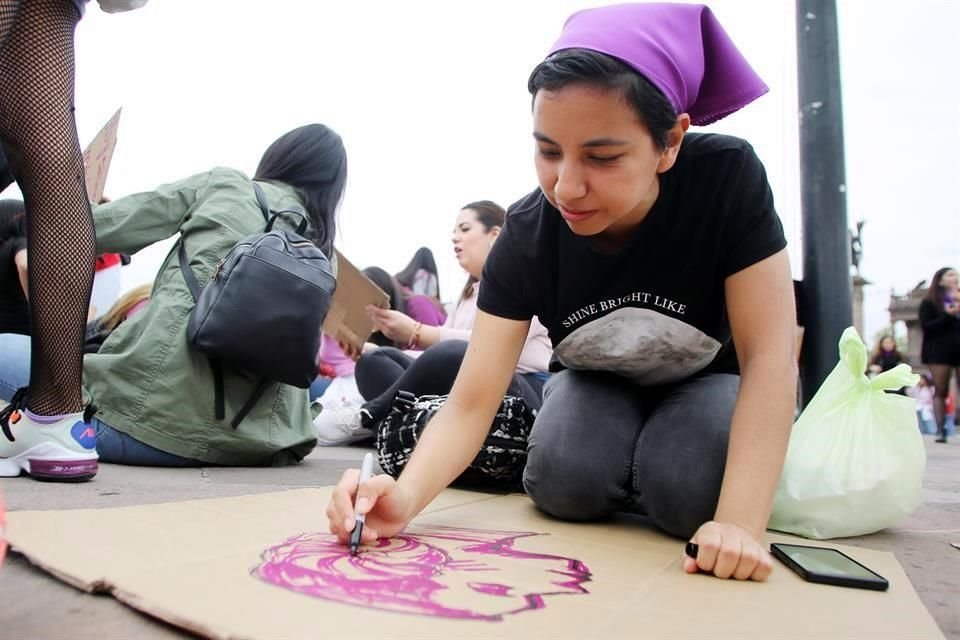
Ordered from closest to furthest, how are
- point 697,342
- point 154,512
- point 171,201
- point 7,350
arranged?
point 154,512
point 697,342
point 7,350
point 171,201

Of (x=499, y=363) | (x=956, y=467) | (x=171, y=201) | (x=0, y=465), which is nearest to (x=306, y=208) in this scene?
(x=171, y=201)

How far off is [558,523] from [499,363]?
316 millimetres

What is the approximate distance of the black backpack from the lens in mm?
1689

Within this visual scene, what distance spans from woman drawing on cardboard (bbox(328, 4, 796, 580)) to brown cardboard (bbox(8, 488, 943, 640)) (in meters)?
0.08

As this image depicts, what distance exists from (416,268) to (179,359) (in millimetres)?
2259

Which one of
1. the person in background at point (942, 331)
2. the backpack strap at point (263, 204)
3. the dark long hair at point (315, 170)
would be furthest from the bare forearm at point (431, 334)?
the person in background at point (942, 331)

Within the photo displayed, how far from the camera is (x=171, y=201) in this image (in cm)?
190

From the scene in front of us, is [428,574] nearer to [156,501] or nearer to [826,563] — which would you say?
[826,563]

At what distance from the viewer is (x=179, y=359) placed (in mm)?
1751

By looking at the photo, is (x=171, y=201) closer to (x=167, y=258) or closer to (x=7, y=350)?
(x=167, y=258)

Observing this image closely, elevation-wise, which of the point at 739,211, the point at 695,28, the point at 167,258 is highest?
the point at 695,28

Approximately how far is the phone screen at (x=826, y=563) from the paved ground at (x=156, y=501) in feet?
0.27

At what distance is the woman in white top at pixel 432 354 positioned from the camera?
222 centimetres

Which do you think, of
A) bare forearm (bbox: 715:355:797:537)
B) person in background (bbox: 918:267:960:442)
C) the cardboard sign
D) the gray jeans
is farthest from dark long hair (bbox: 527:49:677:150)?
person in background (bbox: 918:267:960:442)
